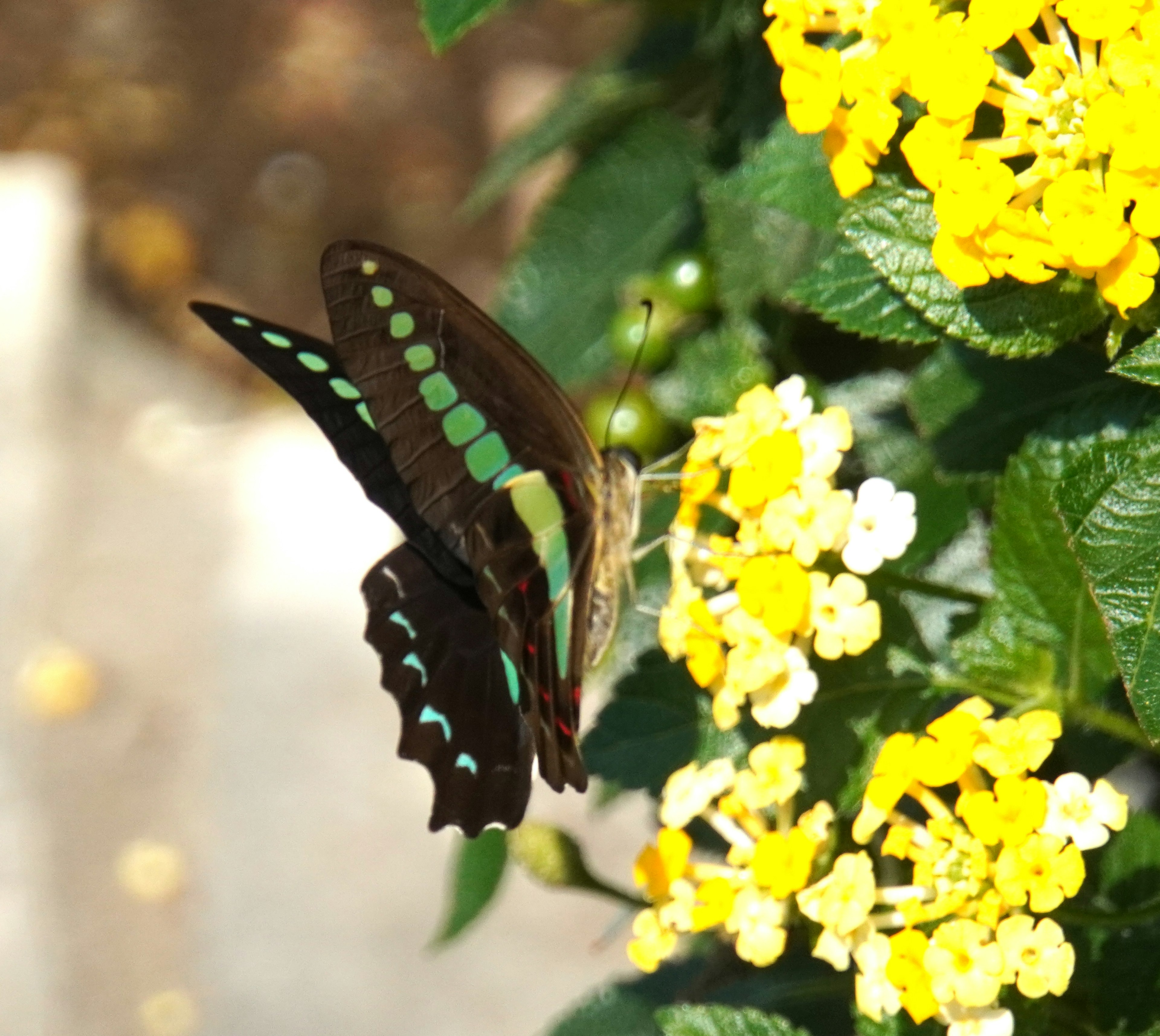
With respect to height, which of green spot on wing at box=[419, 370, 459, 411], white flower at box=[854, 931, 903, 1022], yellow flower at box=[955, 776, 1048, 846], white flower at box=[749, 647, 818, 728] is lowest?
white flower at box=[854, 931, 903, 1022]

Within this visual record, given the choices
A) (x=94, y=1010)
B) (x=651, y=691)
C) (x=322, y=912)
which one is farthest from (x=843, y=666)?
(x=94, y=1010)

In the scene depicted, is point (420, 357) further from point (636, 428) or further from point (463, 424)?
Result: point (636, 428)

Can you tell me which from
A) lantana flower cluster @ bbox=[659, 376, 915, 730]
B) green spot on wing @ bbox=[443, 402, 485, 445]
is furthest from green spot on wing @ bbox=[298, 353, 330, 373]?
lantana flower cluster @ bbox=[659, 376, 915, 730]

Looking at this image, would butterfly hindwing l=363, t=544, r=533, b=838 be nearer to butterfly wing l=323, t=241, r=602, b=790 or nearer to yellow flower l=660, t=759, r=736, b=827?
butterfly wing l=323, t=241, r=602, b=790

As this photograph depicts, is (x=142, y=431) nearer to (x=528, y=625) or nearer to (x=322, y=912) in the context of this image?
(x=322, y=912)

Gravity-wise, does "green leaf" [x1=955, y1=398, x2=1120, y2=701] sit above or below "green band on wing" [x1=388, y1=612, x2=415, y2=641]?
above

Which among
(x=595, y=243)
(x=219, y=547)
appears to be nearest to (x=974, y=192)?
(x=595, y=243)

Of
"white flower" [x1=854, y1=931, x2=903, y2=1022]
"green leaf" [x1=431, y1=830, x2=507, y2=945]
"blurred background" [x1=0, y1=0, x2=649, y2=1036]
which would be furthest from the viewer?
"blurred background" [x1=0, y1=0, x2=649, y2=1036]

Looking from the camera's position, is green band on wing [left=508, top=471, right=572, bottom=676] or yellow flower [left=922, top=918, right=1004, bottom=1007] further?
green band on wing [left=508, top=471, right=572, bottom=676]

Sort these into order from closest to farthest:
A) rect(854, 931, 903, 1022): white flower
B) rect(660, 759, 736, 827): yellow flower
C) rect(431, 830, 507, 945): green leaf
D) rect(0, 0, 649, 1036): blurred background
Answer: rect(854, 931, 903, 1022): white flower, rect(660, 759, 736, 827): yellow flower, rect(431, 830, 507, 945): green leaf, rect(0, 0, 649, 1036): blurred background
